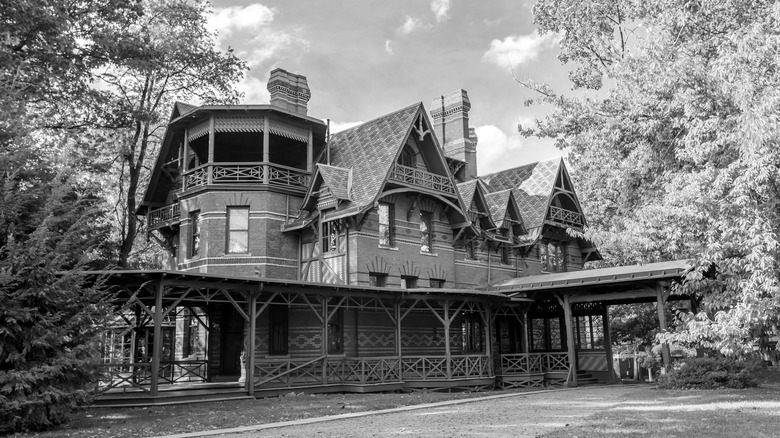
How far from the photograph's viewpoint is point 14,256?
1195 centimetres

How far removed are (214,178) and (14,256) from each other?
41.4ft

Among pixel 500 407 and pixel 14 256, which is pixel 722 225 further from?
pixel 14 256

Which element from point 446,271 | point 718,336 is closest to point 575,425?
point 718,336

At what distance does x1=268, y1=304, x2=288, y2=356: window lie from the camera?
74.6ft

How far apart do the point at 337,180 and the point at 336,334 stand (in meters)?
5.54

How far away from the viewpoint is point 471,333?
90.9 feet

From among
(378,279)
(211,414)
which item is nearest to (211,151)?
(378,279)

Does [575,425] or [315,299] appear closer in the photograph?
[575,425]

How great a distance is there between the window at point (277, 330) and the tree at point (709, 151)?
11623 mm

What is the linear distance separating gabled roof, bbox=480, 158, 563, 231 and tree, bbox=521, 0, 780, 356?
30.5ft

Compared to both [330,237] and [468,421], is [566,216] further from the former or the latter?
[468,421]

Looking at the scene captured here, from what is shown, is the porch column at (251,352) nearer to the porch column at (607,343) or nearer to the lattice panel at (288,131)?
the lattice panel at (288,131)

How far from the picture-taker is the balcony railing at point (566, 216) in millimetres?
31544

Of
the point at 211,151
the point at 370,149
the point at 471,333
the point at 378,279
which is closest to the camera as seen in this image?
the point at 211,151
